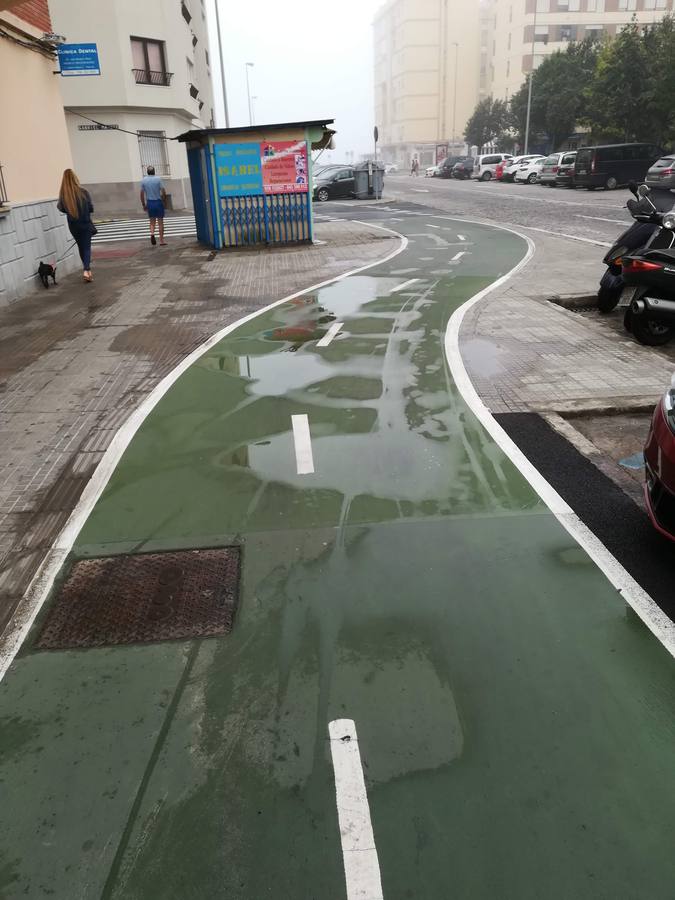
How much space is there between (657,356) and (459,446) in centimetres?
390

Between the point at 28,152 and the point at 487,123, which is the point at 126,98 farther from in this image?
the point at 487,123

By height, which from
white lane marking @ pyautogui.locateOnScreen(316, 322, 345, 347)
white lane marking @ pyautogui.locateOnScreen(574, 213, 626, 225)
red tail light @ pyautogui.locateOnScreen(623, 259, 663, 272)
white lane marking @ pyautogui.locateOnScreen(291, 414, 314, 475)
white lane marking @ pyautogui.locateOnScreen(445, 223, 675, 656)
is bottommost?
white lane marking @ pyautogui.locateOnScreen(574, 213, 626, 225)

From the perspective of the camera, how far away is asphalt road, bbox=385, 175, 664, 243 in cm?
2106

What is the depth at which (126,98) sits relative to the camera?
29.1 metres

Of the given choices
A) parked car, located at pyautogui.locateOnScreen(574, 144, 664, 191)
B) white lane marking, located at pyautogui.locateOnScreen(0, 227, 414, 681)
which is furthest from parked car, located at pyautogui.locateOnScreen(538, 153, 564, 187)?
white lane marking, located at pyautogui.locateOnScreen(0, 227, 414, 681)

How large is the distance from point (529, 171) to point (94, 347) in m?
40.7

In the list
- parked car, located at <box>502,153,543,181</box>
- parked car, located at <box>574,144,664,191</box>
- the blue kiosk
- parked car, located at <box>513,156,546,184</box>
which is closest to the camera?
the blue kiosk

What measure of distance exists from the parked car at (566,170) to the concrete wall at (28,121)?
2860 centimetres

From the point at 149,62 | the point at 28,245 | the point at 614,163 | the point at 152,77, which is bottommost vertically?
the point at 28,245

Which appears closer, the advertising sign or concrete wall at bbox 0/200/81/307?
concrete wall at bbox 0/200/81/307

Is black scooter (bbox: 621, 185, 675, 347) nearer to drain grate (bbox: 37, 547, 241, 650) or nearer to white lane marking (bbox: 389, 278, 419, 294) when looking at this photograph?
white lane marking (bbox: 389, 278, 419, 294)

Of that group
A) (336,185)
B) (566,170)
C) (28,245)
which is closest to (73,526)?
(28,245)

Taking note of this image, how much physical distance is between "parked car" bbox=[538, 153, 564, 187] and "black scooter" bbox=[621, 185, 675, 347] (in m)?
33.2

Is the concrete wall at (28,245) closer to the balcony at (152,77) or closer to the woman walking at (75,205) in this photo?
the woman walking at (75,205)
